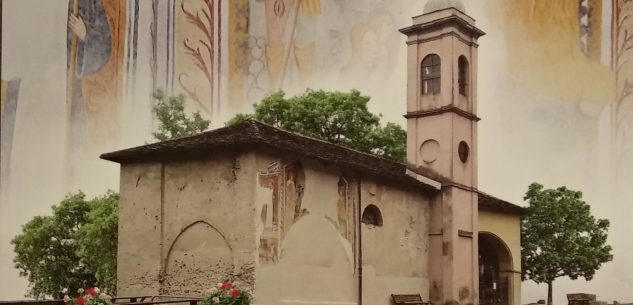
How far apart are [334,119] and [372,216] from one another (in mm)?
12506

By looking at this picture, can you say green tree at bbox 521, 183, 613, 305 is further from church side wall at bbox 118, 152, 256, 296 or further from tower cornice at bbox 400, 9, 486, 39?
church side wall at bbox 118, 152, 256, 296

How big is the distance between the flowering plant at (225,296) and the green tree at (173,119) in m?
15.8

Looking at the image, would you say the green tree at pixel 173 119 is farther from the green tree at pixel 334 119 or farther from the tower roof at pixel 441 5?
the tower roof at pixel 441 5

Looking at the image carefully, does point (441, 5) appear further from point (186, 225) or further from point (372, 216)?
point (186, 225)

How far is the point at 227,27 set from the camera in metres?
29.6

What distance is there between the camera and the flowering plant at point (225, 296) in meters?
13.7

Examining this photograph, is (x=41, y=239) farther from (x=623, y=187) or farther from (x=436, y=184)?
(x=623, y=187)

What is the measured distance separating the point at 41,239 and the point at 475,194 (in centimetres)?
1706

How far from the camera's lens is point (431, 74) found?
22.9m

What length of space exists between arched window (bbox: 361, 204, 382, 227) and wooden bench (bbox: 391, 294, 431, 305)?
1.84 meters

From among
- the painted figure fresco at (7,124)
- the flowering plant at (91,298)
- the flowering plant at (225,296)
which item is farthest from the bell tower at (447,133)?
the painted figure fresco at (7,124)

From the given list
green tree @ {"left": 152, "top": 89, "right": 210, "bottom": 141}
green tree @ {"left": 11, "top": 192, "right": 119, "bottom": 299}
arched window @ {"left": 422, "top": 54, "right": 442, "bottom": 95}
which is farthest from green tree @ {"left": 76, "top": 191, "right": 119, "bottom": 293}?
arched window @ {"left": 422, "top": 54, "right": 442, "bottom": 95}

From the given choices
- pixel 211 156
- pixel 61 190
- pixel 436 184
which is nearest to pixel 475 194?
pixel 436 184

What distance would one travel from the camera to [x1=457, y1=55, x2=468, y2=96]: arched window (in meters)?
23.2
